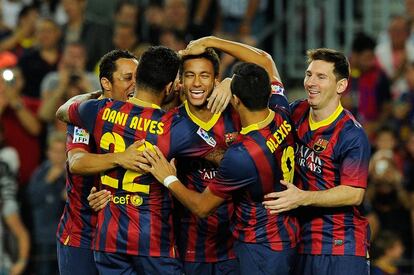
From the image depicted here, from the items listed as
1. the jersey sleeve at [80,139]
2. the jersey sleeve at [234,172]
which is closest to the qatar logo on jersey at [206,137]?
the jersey sleeve at [234,172]

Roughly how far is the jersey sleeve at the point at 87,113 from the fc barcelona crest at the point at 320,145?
1.53m

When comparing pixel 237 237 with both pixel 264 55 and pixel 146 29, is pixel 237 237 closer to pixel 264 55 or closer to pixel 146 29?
pixel 264 55

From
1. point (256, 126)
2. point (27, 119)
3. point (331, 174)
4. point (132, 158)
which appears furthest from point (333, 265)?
point (27, 119)

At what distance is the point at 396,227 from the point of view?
475 inches

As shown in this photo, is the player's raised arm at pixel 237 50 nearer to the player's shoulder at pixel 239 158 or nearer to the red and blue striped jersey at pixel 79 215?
the player's shoulder at pixel 239 158

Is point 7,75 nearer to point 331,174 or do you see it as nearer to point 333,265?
point 331,174

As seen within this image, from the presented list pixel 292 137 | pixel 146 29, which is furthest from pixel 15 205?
pixel 292 137

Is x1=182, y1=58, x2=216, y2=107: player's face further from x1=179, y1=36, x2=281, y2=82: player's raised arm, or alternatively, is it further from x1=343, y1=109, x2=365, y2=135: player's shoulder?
x1=343, y1=109, x2=365, y2=135: player's shoulder

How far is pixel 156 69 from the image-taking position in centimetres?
771

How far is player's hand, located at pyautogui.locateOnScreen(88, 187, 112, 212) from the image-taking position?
788cm

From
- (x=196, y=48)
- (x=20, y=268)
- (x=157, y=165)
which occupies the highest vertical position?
(x=196, y=48)

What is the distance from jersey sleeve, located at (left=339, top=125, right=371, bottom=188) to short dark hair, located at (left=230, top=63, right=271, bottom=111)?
643 mm

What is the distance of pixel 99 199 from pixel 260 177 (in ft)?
3.84

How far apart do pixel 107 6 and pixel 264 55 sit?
651cm
